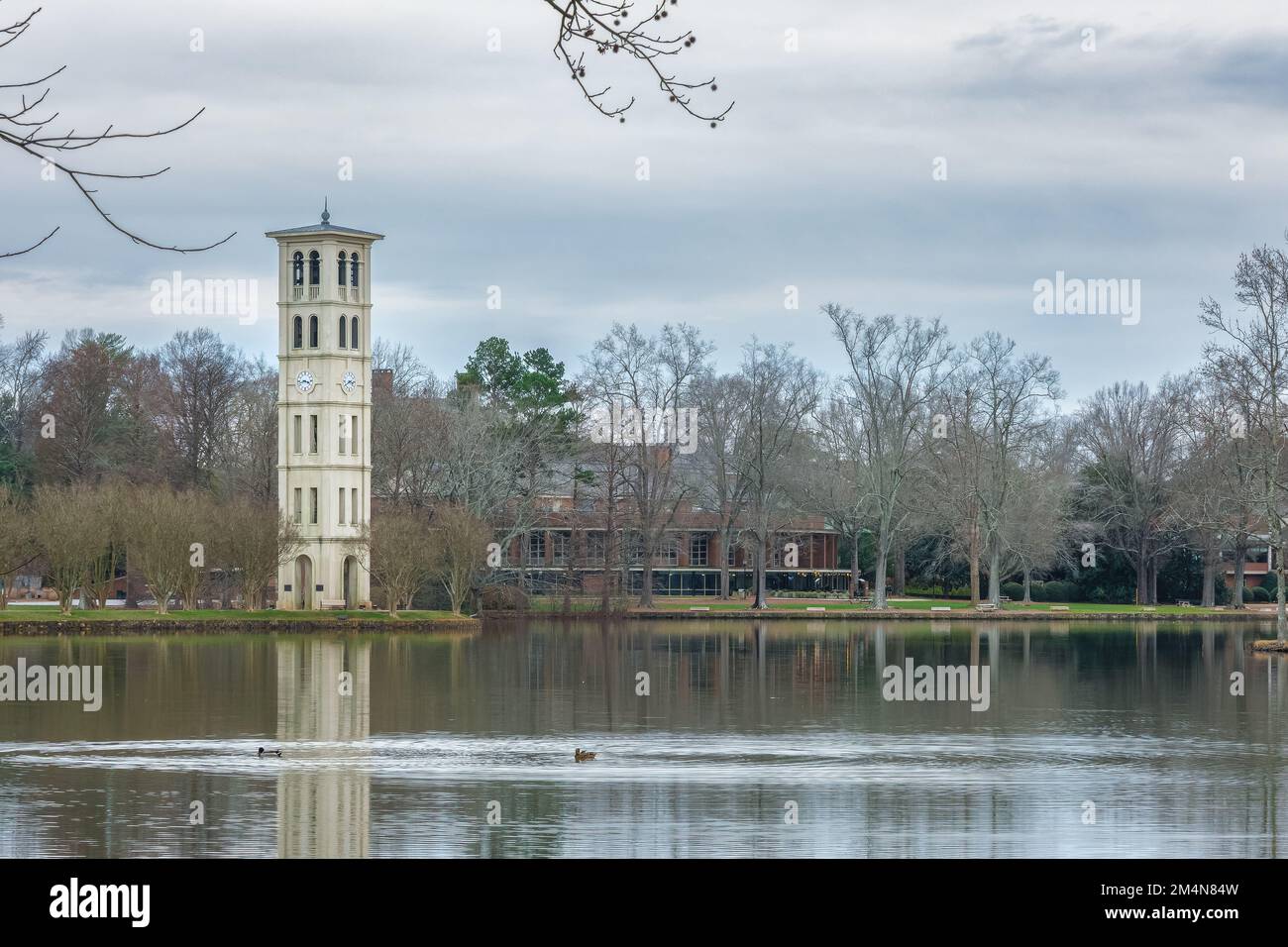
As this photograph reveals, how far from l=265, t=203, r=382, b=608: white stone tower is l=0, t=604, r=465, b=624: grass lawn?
163 inches

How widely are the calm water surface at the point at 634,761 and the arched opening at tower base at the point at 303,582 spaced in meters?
22.8

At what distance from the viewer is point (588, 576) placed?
89188 mm

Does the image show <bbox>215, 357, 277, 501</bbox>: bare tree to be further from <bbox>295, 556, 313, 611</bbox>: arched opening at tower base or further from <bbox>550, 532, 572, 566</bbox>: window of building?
<bbox>550, 532, 572, 566</bbox>: window of building

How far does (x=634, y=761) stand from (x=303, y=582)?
47713mm

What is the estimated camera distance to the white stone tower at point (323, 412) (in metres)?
71.7

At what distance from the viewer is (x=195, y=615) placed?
63.6m

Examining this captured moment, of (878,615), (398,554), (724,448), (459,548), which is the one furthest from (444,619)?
(724,448)

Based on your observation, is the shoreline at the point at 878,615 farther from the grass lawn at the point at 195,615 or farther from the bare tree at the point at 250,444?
the bare tree at the point at 250,444

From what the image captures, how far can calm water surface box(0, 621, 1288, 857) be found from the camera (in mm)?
20141

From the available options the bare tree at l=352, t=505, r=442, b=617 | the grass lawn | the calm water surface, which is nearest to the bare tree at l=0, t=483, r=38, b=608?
the grass lawn

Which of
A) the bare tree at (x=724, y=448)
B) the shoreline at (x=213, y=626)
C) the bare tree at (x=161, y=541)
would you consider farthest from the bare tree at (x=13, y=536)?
the bare tree at (x=724, y=448)
